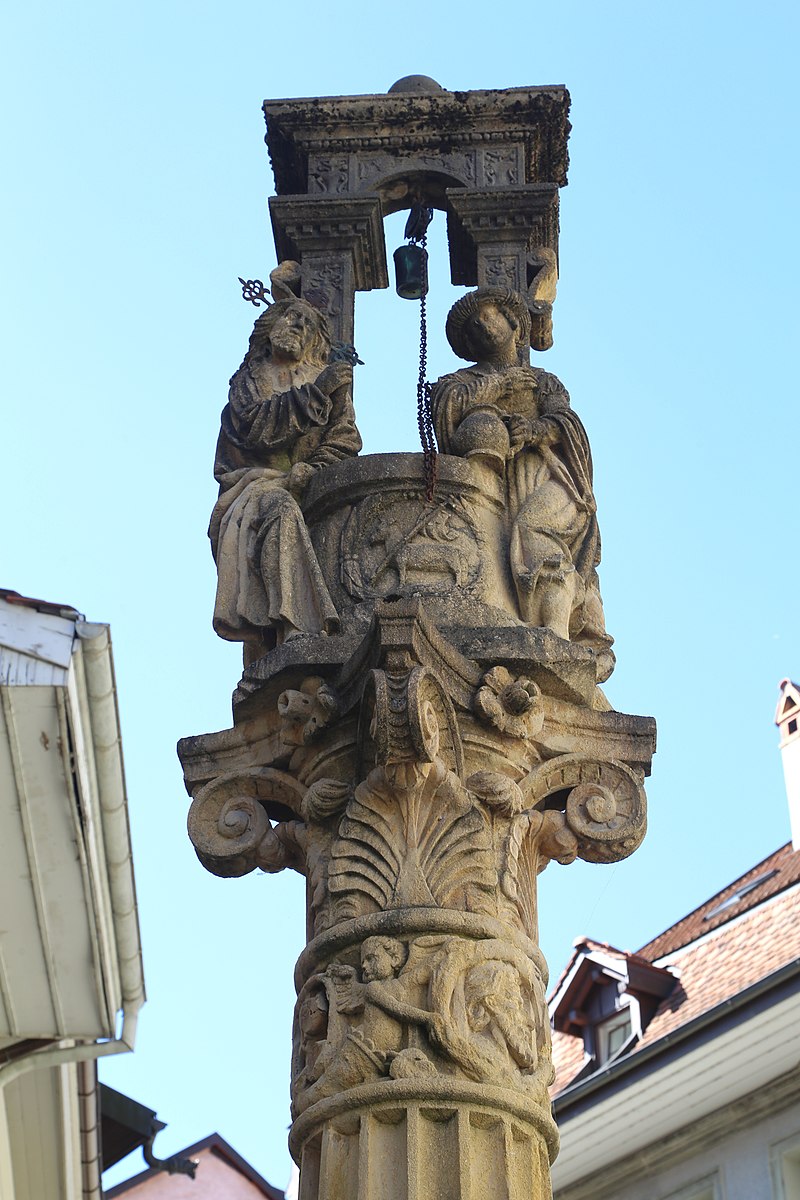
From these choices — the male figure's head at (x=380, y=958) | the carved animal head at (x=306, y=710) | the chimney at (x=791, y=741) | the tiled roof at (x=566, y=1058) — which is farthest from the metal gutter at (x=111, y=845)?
the chimney at (x=791, y=741)

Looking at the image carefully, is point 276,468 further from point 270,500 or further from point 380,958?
point 380,958

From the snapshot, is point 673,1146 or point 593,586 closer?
point 593,586

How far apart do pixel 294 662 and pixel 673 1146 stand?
919 cm

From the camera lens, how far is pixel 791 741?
19.3 metres

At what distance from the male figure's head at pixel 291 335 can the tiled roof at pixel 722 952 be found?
764 cm

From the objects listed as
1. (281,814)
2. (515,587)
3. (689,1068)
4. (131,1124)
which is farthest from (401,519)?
(689,1068)

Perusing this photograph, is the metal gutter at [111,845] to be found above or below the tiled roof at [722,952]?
below

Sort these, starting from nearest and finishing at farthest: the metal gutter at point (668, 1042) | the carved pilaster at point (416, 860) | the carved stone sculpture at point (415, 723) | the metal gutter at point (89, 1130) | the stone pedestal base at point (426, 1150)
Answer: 1. the stone pedestal base at point (426, 1150)
2. the carved pilaster at point (416, 860)
3. the carved stone sculpture at point (415, 723)
4. the metal gutter at point (89, 1130)
5. the metal gutter at point (668, 1042)

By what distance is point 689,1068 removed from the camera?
14.2 metres

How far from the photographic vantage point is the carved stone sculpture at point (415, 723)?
226 inches

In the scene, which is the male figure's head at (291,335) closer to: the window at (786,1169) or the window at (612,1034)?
the window at (786,1169)

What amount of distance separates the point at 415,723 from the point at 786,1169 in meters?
8.98

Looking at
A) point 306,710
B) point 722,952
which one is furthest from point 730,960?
point 306,710

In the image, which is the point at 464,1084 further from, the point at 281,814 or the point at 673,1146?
the point at 673,1146
